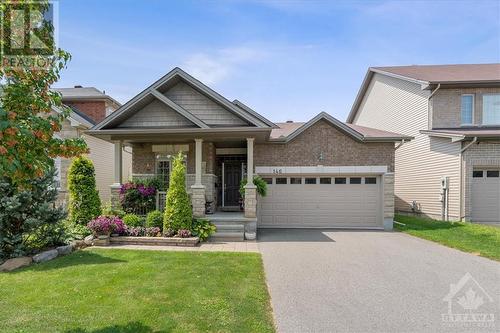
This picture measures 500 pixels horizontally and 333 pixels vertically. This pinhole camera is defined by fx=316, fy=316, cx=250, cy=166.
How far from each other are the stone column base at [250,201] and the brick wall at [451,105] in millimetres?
10184

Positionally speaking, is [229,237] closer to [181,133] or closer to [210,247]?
[210,247]

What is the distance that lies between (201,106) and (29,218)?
656 centimetres

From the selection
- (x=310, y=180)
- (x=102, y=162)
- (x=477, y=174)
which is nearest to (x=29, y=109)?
(x=310, y=180)

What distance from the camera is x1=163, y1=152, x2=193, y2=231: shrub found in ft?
33.5

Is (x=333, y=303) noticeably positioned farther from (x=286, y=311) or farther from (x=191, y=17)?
(x=191, y=17)

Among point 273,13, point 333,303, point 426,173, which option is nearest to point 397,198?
point 426,173

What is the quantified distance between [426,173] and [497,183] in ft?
9.33

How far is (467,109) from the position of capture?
611 inches

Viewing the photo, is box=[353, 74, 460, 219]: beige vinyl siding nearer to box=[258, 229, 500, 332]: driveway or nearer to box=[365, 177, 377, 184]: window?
box=[365, 177, 377, 184]: window

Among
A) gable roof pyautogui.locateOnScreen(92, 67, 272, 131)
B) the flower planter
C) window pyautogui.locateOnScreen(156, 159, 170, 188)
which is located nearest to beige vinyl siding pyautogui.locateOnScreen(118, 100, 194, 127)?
gable roof pyautogui.locateOnScreen(92, 67, 272, 131)

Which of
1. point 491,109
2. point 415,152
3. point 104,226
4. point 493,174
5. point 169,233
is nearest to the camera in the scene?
point 104,226

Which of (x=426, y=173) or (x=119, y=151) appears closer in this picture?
(x=119, y=151)

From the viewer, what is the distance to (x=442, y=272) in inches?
273

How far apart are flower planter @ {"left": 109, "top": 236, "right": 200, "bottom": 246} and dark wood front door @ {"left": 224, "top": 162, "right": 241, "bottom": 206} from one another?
4.92 meters
